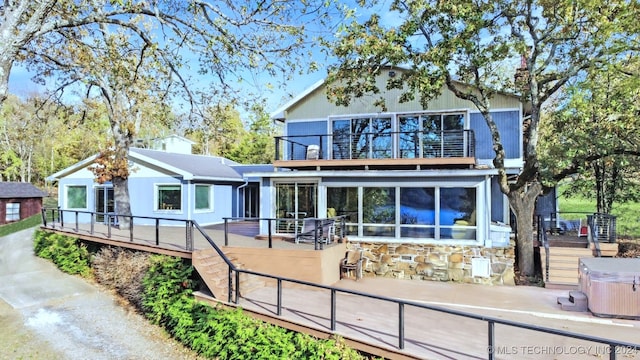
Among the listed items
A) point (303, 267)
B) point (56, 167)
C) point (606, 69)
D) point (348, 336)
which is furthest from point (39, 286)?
point (56, 167)

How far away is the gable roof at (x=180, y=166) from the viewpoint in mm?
18109

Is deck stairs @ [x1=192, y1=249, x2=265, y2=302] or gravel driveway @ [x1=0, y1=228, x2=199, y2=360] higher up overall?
deck stairs @ [x1=192, y1=249, x2=265, y2=302]

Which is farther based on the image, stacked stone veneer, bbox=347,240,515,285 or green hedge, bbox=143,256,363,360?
stacked stone veneer, bbox=347,240,515,285

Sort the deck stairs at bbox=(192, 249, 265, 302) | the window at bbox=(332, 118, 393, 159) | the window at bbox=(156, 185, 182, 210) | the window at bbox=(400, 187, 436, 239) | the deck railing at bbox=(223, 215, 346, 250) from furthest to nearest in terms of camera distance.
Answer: the window at bbox=(156, 185, 182, 210), the window at bbox=(332, 118, 393, 159), the window at bbox=(400, 187, 436, 239), the deck railing at bbox=(223, 215, 346, 250), the deck stairs at bbox=(192, 249, 265, 302)

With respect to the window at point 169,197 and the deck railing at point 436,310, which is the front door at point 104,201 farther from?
the deck railing at point 436,310

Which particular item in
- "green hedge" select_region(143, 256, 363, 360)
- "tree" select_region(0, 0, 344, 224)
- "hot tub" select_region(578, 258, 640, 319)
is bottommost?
"green hedge" select_region(143, 256, 363, 360)

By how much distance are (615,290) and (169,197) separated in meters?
16.7

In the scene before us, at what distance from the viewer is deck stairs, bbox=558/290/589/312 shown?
912 centimetres

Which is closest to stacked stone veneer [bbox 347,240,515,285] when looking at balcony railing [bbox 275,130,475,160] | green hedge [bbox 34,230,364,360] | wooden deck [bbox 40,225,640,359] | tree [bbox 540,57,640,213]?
wooden deck [bbox 40,225,640,359]

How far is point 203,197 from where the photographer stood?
1909 cm

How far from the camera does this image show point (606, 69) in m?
11.7

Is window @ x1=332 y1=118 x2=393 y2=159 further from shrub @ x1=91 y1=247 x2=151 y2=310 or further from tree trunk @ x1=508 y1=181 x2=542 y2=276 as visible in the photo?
shrub @ x1=91 y1=247 x2=151 y2=310

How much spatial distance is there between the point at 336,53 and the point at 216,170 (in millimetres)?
10775

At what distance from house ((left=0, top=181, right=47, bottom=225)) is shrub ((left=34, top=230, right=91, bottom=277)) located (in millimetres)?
12260
